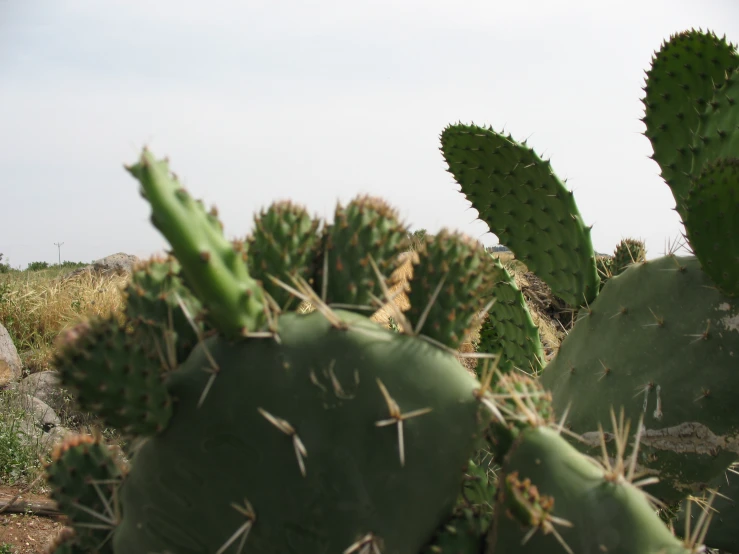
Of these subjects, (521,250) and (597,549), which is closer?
(597,549)

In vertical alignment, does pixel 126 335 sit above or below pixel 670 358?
above

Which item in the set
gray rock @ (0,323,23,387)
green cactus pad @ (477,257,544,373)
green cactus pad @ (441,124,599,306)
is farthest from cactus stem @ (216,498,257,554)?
gray rock @ (0,323,23,387)

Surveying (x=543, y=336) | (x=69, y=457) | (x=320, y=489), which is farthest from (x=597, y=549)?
(x=543, y=336)

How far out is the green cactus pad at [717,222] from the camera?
162 cm

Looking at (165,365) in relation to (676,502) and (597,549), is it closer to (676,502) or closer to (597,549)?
(597,549)

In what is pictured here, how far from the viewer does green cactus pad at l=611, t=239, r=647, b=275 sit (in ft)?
8.73

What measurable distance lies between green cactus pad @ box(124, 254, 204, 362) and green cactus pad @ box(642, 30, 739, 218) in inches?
65.4

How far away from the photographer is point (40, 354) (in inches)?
316

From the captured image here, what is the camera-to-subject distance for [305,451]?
93cm

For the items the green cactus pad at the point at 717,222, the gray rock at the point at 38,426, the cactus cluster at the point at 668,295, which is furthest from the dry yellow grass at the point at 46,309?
the green cactus pad at the point at 717,222

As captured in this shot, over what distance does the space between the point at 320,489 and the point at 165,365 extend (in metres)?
0.31

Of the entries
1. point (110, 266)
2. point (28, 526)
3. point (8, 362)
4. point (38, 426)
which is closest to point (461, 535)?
point (28, 526)

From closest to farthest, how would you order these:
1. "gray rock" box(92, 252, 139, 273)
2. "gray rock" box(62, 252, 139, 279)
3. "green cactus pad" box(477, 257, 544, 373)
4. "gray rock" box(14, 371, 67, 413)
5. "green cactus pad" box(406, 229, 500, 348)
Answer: "green cactus pad" box(406, 229, 500, 348) → "green cactus pad" box(477, 257, 544, 373) → "gray rock" box(14, 371, 67, 413) → "gray rock" box(62, 252, 139, 279) → "gray rock" box(92, 252, 139, 273)

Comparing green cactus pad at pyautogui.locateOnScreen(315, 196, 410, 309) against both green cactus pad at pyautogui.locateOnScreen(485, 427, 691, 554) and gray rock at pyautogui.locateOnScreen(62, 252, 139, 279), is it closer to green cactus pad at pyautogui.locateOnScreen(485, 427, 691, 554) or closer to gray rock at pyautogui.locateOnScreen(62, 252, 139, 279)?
green cactus pad at pyautogui.locateOnScreen(485, 427, 691, 554)
